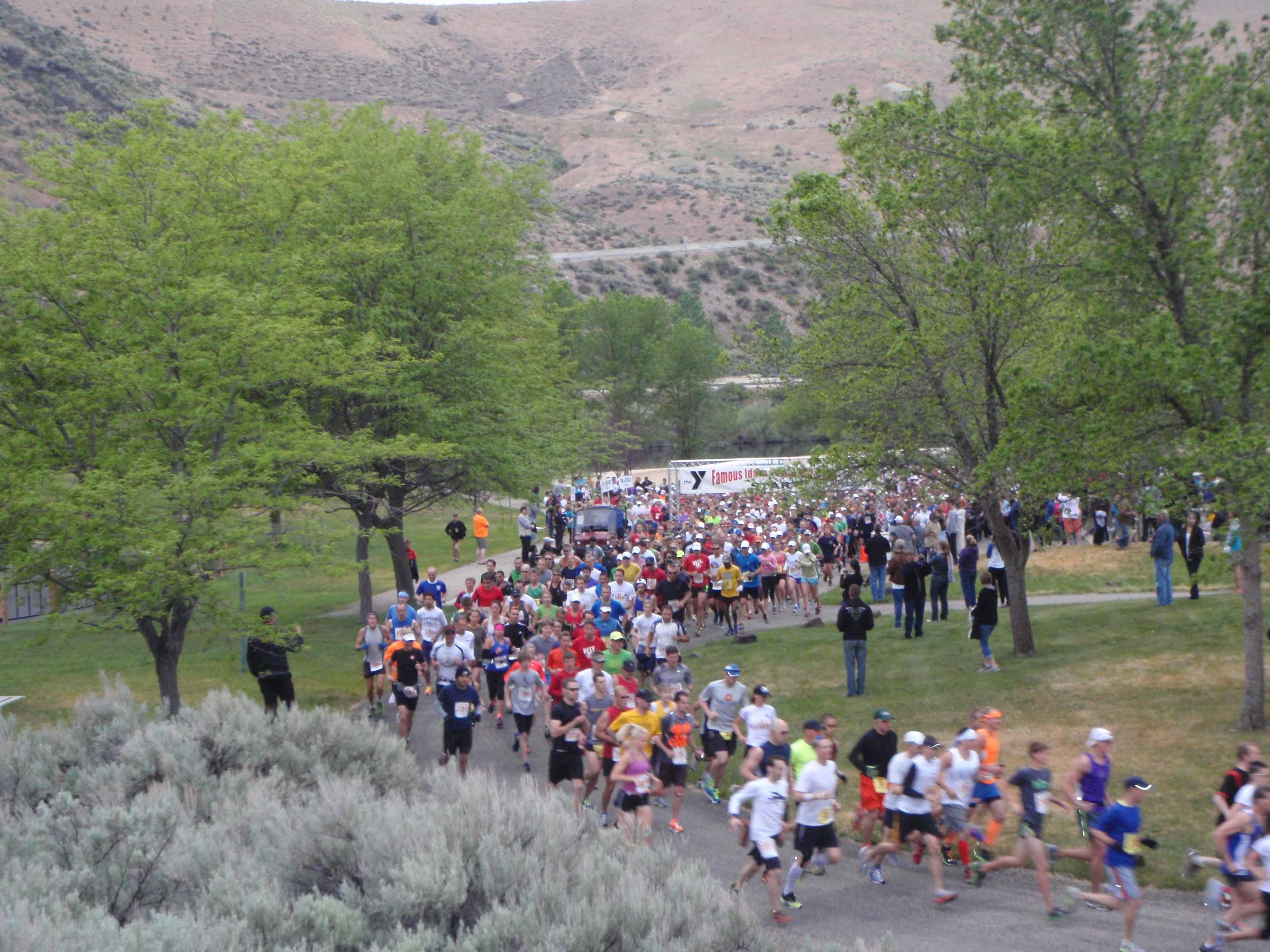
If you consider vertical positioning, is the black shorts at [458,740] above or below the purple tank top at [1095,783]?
below

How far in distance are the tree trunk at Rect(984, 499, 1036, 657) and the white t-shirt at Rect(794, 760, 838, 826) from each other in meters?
8.31

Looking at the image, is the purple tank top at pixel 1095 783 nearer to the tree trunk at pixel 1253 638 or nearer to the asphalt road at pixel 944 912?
the asphalt road at pixel 944 912

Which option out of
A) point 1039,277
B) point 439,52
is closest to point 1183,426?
point 1039,277

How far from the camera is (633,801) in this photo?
10375 mm

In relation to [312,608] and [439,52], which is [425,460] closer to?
[312,608]

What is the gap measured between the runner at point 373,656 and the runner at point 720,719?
5.61m

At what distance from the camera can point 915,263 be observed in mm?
16750

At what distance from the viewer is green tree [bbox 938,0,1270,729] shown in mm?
12086

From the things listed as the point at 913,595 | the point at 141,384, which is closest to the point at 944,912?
the point at 913,595

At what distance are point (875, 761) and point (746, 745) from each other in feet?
5.93

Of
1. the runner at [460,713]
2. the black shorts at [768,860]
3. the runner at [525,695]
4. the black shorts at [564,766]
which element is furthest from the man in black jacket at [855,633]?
the black shorts at [768,860]

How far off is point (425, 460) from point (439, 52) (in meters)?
181

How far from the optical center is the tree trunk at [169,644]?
46.9ft

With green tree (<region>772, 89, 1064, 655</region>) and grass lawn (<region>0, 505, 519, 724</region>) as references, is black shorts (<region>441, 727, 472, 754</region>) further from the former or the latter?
green tree (<region>772, 89, 1064, 655</region>)
